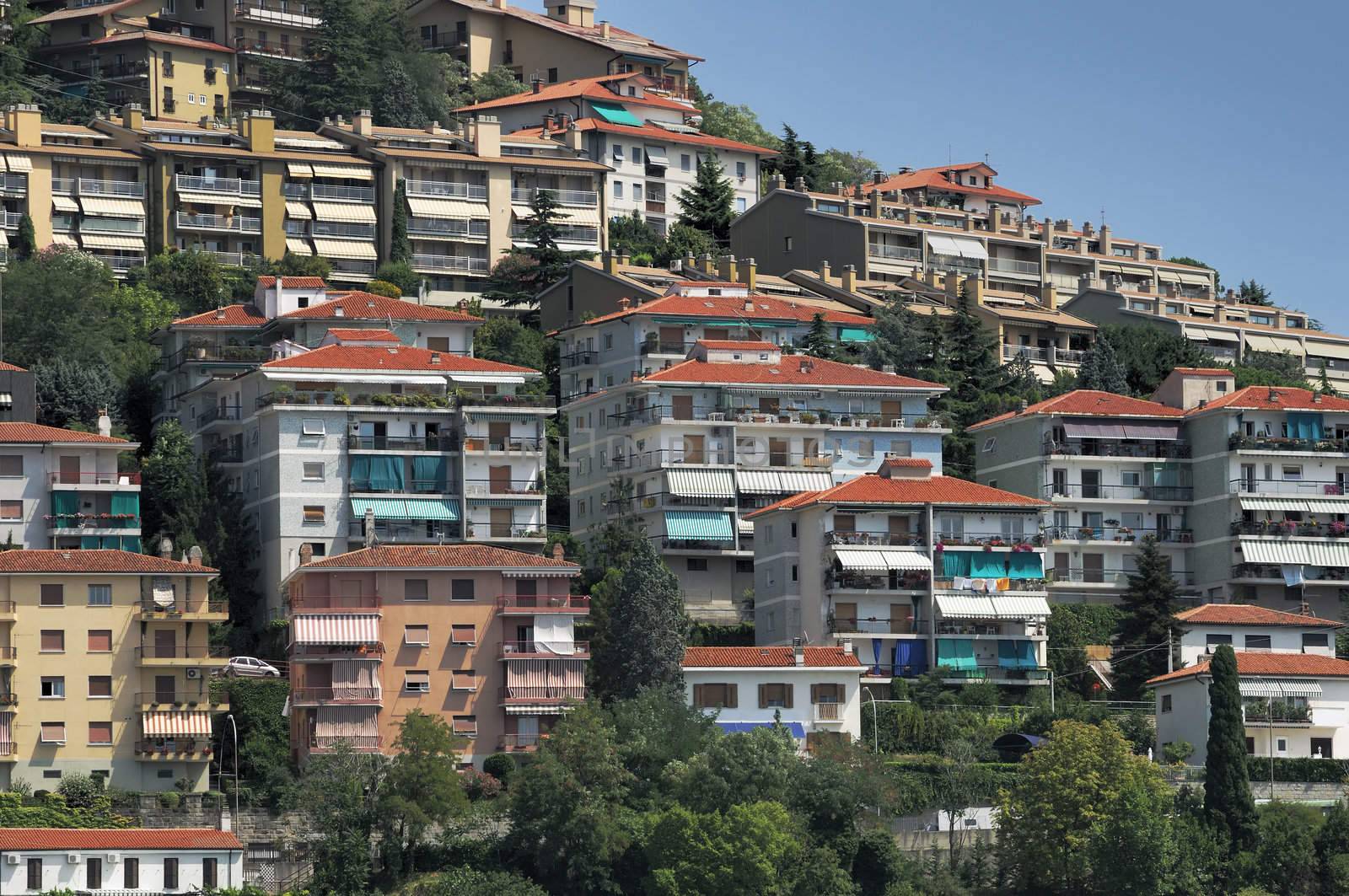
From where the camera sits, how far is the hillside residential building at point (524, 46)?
7003 inches

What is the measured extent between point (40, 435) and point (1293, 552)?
156 ft

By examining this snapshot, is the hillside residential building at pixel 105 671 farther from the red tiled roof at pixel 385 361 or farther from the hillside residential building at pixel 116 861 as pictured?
the red tiled roof at pixel 385 361

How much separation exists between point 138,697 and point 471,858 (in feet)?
40.4

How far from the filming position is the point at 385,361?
107 meters

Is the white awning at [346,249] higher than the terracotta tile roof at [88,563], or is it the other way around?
the white awning at [346,249]

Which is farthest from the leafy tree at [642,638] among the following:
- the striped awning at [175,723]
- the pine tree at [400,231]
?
the pine tree at [400,231]

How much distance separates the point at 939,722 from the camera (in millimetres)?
92500

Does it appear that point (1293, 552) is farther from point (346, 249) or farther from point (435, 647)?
point (346, 249)

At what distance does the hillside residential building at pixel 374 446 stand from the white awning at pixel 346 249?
1136 inches

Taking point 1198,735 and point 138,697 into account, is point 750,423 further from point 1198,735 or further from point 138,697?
point 138,697

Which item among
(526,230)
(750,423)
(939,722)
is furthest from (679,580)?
(526,230)

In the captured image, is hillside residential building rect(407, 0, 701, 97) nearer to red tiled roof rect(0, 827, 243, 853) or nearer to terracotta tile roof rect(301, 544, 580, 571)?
terracotta tile roof rect(301, 544, 580, 571)

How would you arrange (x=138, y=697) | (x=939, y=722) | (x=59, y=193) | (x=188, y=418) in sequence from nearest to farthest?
(x=138, y=697) → (x=939, y=722) → (x=188, y=418) → (x=59, y=193)

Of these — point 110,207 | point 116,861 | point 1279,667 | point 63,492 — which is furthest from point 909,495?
point 110,207
